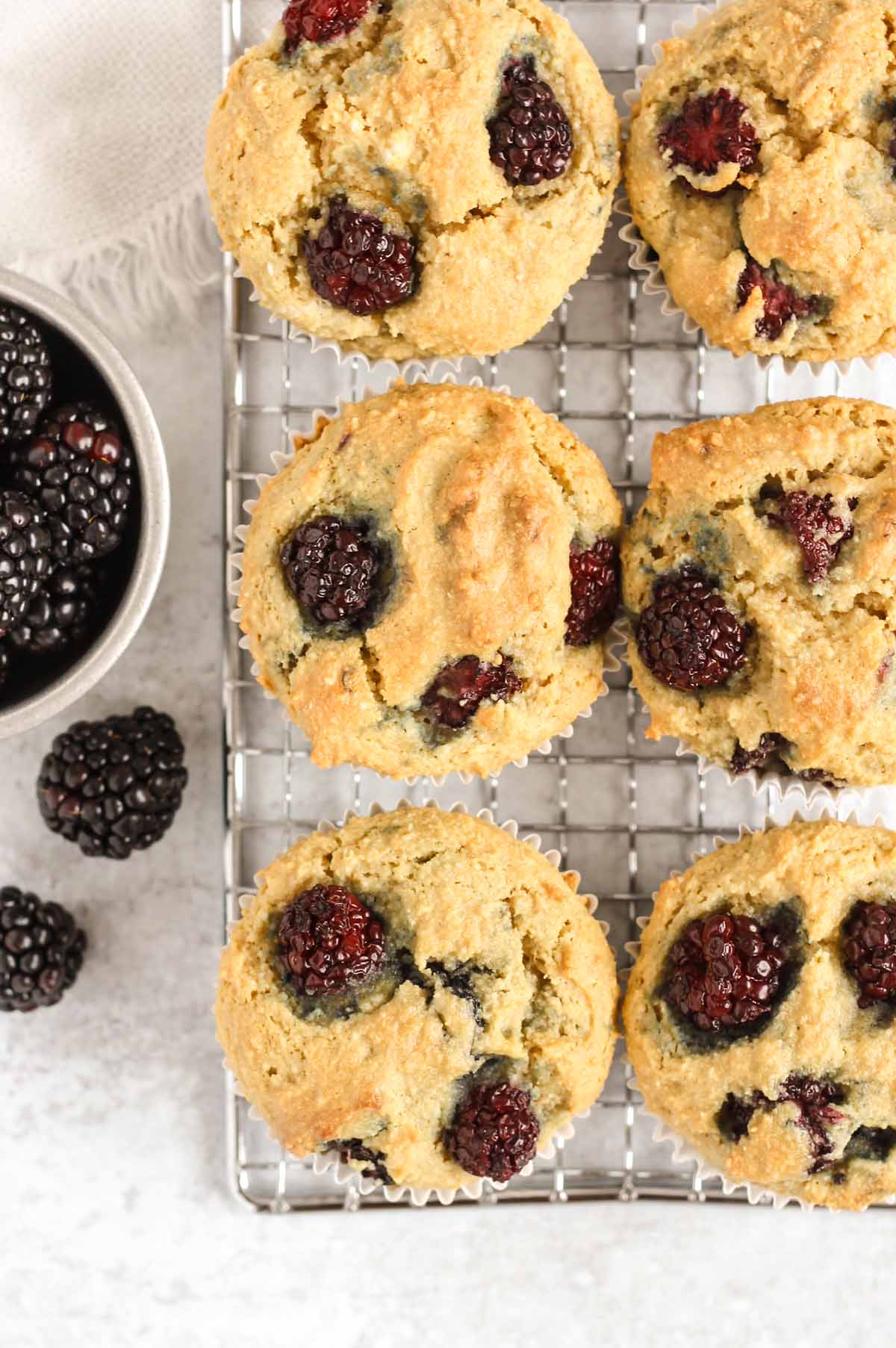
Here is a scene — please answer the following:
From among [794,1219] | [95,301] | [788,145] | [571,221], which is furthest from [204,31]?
[794,1219]

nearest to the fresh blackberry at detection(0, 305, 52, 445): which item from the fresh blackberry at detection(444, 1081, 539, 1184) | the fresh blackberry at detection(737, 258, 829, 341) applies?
the fresh blackberry at detection(737, 258, 829, 341)

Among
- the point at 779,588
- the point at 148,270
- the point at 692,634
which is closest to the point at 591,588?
the point at 692,634

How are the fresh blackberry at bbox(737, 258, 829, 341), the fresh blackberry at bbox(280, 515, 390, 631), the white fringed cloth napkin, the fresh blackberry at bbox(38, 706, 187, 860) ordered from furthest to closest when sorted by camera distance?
the white fringed cloth napkin < the fresh blackberry at bbox(38, 706, 187, 860) < the fresh blackberry at bbox(737, 258, 829, 341) < the fresh blackberry at bbox(280, 515, 390, 631)

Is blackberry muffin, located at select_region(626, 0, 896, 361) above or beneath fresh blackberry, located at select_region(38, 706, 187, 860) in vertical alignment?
above

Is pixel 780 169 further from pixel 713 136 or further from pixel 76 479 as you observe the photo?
pixel 76 479

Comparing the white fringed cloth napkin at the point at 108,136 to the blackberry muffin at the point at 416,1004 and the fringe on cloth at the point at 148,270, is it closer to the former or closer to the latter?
the fringe on cloth at the point at 148,270

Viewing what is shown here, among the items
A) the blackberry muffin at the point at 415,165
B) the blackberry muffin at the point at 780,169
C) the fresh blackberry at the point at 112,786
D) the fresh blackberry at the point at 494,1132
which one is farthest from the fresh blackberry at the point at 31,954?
the blackberry muffin at the point at 780,169

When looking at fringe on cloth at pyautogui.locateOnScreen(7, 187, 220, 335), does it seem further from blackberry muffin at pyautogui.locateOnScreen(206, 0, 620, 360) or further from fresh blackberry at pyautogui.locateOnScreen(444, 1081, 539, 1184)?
fresh blackberry at pyautogui.locateOnScreen(444, 1081, 539, 1184)
